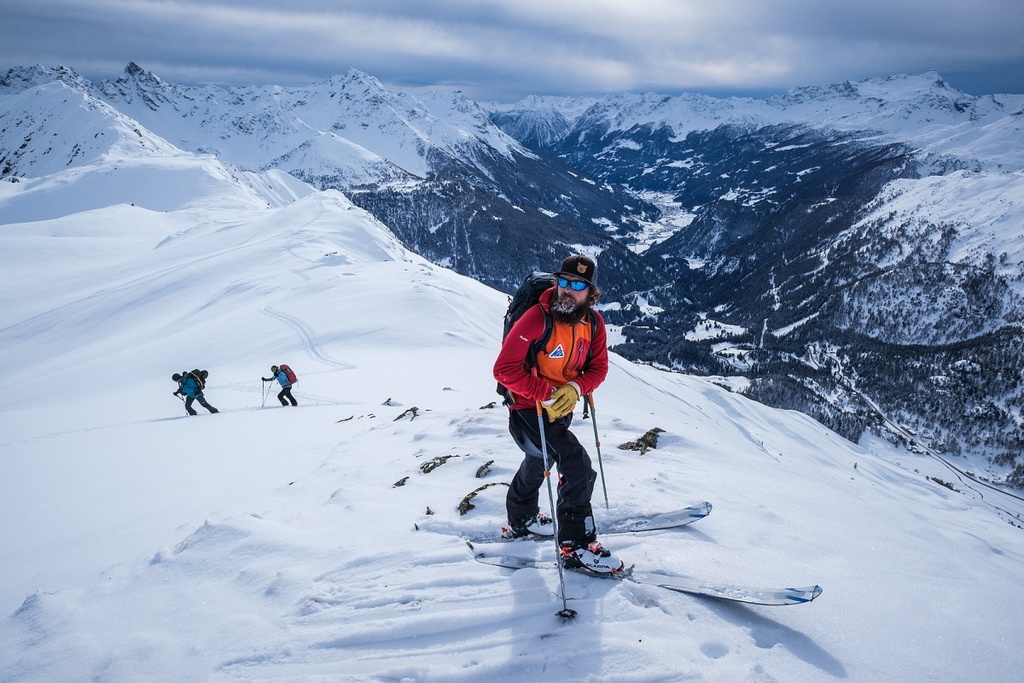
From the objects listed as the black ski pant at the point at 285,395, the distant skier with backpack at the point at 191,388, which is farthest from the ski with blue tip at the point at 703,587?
the distant skier with backpack at the point at 191,388

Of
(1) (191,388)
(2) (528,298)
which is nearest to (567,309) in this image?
(2) (528,298)

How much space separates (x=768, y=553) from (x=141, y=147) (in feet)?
823

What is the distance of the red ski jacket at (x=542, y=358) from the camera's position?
5.57 meters

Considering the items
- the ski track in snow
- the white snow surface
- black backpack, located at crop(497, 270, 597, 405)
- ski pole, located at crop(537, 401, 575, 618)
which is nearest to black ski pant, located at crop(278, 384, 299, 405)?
the white snow surface

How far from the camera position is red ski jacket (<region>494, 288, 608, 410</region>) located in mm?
5574

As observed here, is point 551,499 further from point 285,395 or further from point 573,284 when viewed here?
point 285,395

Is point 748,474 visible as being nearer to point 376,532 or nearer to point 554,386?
point 554,386

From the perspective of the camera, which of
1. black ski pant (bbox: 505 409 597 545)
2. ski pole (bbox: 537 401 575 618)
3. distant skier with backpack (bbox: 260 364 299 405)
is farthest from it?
distant skier with backpack (bbox: 260 364 299 405)

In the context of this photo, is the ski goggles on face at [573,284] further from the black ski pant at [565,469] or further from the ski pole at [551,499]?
the black ski pant at [565,469]

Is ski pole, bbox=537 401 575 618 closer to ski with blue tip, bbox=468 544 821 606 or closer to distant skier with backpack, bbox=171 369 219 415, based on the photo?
ski with blue tip, bbox=468 544 821 606

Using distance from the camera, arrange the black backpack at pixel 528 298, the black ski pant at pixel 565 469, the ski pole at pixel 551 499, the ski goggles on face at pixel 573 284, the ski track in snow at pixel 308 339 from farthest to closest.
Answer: the ski track in snow at pixel 308 339
the black backpack at pixel 528 298
the black ski pant at pixel 565 469
the ski goggles on face at pixel 573 284
the ski pole at pixel 551 499

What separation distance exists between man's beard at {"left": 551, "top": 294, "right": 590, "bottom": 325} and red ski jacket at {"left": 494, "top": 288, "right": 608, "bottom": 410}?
0.19ft

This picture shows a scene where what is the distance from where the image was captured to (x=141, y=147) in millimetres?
191875

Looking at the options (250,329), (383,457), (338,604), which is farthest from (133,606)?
(250,329)
